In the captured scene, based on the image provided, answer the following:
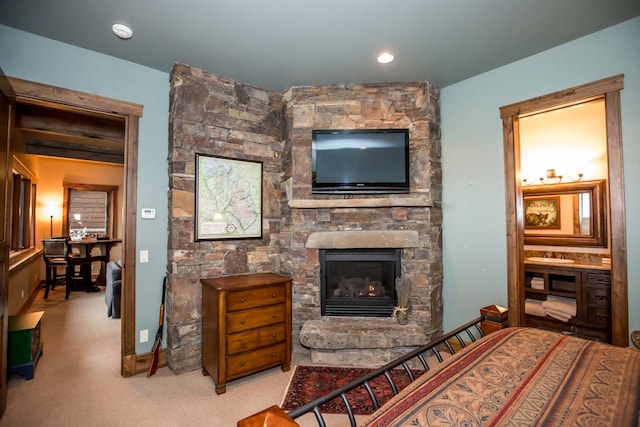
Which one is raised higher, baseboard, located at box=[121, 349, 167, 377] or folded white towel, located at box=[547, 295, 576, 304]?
folded white towel, located at box=[547, 295, 576, 304]

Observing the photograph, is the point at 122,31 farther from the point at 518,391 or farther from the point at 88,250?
the point at 88,250

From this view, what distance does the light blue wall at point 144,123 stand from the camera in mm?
2678

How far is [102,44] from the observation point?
2648mm

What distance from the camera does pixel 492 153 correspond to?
10.4 feet

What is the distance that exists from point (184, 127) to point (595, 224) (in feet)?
15.7

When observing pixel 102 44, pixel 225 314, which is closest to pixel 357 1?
pixel 102 44

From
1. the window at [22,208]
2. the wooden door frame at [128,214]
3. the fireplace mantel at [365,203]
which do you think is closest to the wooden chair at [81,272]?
the window at [22,208]

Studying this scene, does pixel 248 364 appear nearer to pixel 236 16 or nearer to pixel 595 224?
pixel 236 16

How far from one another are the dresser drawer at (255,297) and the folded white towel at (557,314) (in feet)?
10.5

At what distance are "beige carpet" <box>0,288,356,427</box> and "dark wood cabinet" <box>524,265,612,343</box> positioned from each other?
302 cm

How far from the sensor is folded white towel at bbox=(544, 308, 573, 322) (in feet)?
11.7

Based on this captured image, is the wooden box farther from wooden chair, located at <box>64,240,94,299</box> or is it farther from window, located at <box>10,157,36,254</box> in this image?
wooden chair, located at <box>64,240,94,299</box>

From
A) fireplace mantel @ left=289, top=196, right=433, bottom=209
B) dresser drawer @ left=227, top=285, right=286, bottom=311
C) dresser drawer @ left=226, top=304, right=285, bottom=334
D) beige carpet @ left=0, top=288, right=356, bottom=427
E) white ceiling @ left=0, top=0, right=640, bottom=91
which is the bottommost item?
beige carpet @ left=0, top=288, right=356, bottom=427

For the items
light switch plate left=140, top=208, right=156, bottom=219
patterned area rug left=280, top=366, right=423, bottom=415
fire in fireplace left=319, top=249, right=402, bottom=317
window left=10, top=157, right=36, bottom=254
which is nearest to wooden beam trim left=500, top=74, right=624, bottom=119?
fire in fireplace left=319, top=249, right=402, bottom=317
